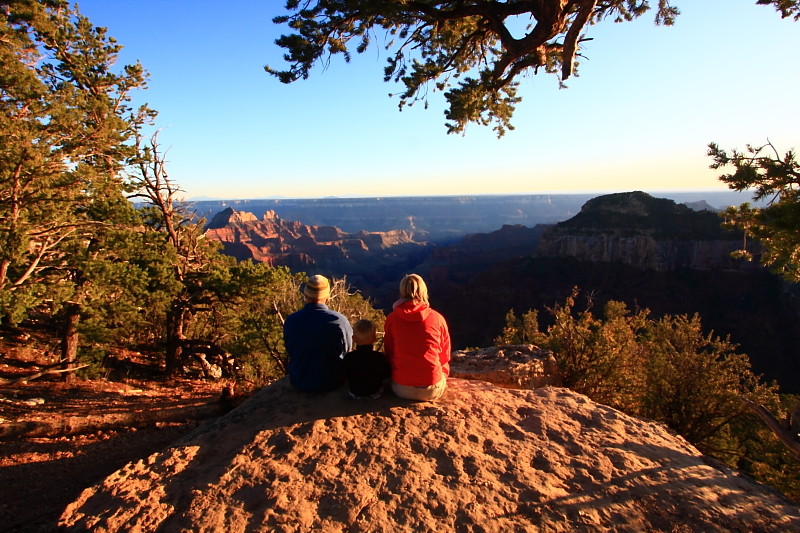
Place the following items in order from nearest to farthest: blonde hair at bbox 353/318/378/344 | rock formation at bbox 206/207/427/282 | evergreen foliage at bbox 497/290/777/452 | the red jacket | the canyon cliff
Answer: the red jacket → blonde hair at bbox 353/318/378/344 → evergreen foliage at bbox 497/290/777/452 → the canyon cliff → rock formation at bbox 206/207/427/282

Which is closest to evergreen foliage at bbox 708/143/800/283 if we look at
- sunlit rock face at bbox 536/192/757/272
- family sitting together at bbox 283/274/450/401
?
family sitting together at bbox 283/274/450/401

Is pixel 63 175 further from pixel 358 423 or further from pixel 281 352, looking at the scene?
pixel 358 423

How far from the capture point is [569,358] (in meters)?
9.00

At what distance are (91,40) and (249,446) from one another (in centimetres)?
1265

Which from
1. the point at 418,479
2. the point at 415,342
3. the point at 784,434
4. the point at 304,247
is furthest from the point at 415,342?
the point at 304,247

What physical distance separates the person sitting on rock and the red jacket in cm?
15

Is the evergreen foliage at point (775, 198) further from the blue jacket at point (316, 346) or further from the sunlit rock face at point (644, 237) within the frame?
the sunlit rock face at point (644, 237)

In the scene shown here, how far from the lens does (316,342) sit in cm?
396

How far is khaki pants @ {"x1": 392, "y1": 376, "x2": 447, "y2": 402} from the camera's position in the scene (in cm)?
395

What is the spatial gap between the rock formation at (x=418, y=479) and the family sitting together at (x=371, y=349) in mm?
174

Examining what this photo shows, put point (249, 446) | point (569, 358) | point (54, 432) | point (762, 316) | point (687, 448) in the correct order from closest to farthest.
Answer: point (249, 446), point (687, 448), point (54, 432), point (569, 358), point (762, 316)

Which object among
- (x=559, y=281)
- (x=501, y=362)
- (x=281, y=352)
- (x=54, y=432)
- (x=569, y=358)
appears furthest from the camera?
(x=559, y=281)

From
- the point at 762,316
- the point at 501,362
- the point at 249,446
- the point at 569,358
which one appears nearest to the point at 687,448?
the point at 501,362

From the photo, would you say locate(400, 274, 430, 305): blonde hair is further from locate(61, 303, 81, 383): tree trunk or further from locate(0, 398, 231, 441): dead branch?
locate(61, 303, 81, 383): tree trunk
